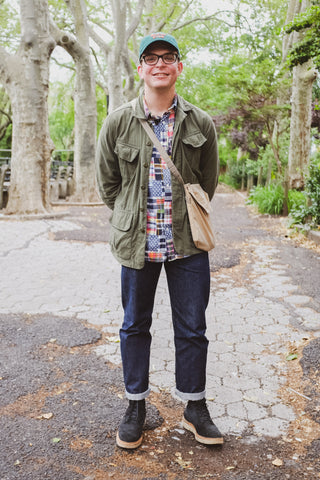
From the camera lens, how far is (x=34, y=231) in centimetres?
1042

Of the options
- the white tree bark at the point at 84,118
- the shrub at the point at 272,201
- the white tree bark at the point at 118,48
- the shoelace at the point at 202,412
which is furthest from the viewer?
the white tree bark at the point at 118,48

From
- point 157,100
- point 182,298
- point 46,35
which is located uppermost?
→ point 46,35

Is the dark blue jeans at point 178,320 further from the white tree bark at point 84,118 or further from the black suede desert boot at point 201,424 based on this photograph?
the white tree bark at point 84,118

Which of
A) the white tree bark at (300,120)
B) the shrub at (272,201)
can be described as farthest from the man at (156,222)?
the shrub at (272,201)

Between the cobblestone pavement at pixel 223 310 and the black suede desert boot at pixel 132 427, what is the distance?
0.55 meters

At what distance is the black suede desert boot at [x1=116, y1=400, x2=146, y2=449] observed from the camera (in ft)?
9.20

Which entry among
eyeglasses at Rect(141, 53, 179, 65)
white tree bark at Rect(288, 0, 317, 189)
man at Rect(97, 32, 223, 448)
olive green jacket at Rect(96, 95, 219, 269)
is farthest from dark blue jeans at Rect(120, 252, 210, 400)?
white tree bark at Rect(288, 0, 317, 189)

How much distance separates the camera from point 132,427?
→ 285 cm

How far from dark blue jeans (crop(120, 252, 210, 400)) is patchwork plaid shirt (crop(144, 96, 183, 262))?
0.08 metres

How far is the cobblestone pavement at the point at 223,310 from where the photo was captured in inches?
138

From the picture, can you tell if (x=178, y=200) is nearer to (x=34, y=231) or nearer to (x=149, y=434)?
(x=149, y=434)

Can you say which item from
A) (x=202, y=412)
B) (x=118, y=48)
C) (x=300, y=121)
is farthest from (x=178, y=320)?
(x=118, y=48)

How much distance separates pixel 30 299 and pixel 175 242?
11.4 ft

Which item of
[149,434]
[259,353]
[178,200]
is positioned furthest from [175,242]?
[259,353]
